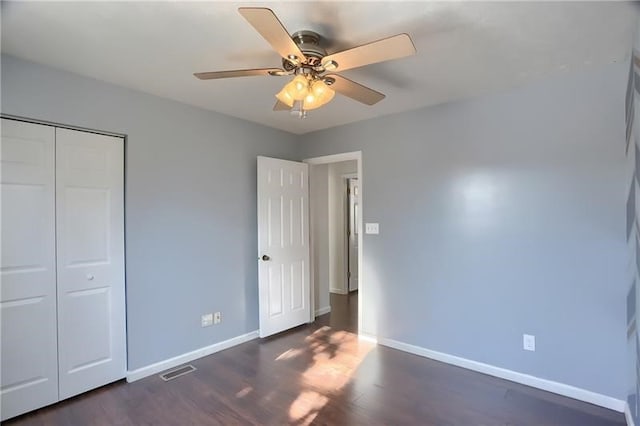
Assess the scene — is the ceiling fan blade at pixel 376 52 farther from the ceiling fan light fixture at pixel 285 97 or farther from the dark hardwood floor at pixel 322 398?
the dark hardwood floor at pixel 322 398

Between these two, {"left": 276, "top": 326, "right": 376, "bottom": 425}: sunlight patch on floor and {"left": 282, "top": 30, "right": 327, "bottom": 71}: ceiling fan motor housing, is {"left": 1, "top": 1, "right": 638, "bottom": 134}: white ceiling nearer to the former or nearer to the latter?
{"left": 282, "top": 30, "right": 327, "bottom": 71}: ceiling fan motor housing

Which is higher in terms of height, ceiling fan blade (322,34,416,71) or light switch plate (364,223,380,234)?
ceiling fan blade (322,34,416,71)

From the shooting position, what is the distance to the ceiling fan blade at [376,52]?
4.79 feet

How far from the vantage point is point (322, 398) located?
243 cm

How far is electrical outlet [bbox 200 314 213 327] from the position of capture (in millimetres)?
3178

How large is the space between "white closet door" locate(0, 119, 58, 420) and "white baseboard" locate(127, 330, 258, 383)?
1.77ft

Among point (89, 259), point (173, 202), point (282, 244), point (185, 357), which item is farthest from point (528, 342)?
point (89, 259)

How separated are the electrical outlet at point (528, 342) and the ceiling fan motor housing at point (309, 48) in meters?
2.56

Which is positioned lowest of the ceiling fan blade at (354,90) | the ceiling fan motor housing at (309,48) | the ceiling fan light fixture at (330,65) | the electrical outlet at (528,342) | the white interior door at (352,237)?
the electrical outlet at (528,342)

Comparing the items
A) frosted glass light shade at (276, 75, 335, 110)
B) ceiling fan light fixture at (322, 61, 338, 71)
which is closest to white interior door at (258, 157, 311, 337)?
frosted glass light shade at (276, 75, 335, 110)

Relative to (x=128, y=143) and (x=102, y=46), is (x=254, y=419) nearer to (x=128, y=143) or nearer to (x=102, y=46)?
(x=128, y=143)

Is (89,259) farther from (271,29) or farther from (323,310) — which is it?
(323,310)

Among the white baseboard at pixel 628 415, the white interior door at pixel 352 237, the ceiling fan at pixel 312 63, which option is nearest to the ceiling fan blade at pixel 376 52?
the ceiling fan at pixel 312 63

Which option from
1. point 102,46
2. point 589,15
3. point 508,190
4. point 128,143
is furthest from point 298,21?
point 508,190
